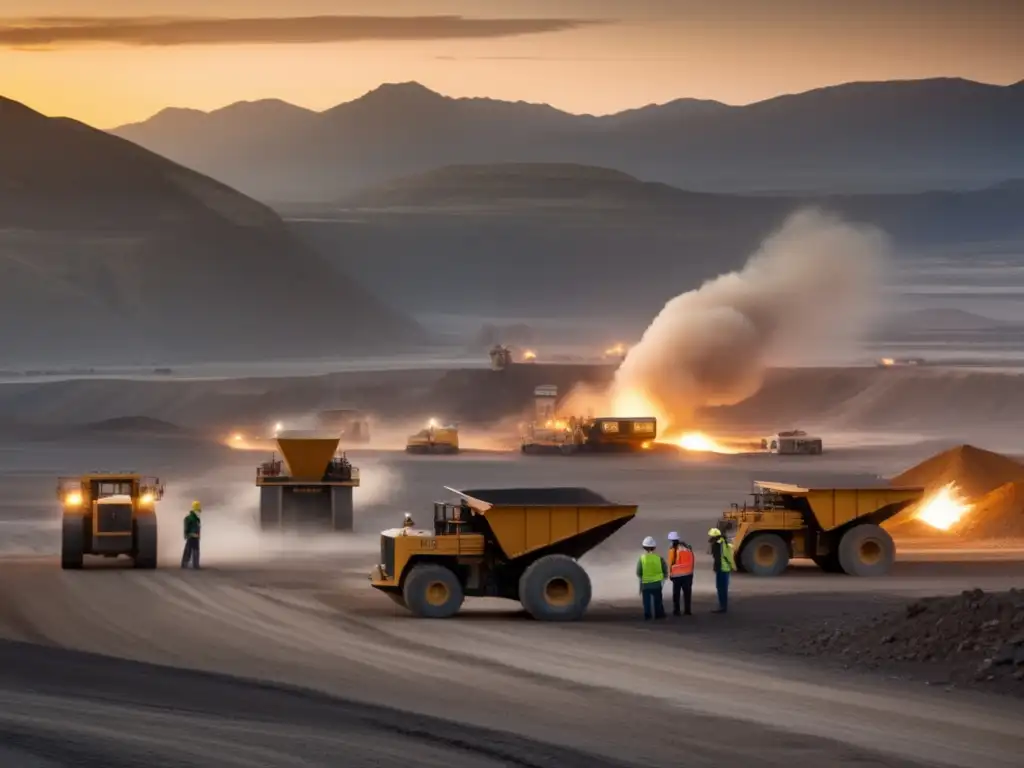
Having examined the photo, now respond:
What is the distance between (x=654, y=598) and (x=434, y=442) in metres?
58.2

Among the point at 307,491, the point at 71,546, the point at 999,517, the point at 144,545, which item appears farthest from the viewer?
the point at 999,517

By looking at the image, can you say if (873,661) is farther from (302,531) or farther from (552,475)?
(552,475)

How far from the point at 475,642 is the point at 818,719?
7390 mm

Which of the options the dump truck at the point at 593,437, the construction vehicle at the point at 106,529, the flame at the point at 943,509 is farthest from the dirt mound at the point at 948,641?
the dump truck at the point at 593,437

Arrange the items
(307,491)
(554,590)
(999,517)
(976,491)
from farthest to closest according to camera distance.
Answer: (976,491) < (999,517) < (307,491) < (554,590)

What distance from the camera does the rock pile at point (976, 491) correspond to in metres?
49.9

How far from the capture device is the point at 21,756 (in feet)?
64.8

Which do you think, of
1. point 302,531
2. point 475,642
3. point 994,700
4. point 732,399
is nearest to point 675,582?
point 475,642

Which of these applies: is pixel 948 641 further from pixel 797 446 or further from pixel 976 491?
pixel 797 446

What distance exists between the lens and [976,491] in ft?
190

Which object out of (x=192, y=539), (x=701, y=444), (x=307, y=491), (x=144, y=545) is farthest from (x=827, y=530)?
(x=701, y=444)

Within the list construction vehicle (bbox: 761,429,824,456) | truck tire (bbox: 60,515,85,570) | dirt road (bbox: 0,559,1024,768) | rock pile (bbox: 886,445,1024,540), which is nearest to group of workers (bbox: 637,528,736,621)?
dirt road (bbox: 0,559,1024,768)

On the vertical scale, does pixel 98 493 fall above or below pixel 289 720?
above

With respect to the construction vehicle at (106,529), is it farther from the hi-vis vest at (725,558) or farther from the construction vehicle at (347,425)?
the construction vehicle at (347,425)
